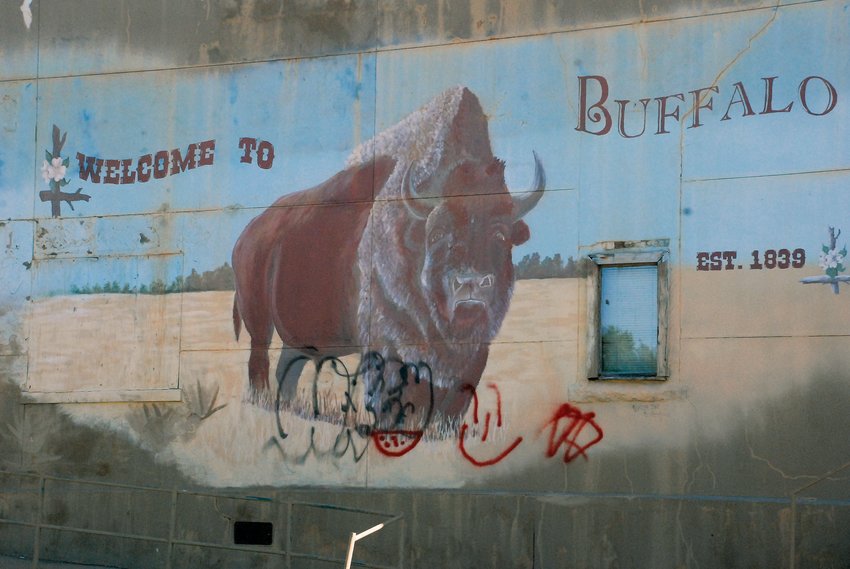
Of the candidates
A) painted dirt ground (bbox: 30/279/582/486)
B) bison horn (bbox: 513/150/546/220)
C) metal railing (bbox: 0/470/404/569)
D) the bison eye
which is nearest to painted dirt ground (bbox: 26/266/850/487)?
painted dirt ground (bbox: 30/279/582/486)

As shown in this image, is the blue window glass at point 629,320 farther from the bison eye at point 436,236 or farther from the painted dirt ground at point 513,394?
the bison eye at point 436,236

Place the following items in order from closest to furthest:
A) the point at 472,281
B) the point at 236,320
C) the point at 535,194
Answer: the point at 535,194 < the point at 472,281 < the point at 236,320

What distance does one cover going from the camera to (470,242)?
16266mm

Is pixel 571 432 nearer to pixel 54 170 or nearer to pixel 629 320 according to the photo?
pixel 629 320

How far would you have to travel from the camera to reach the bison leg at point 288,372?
55.2 feet

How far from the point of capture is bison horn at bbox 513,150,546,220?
629 inches

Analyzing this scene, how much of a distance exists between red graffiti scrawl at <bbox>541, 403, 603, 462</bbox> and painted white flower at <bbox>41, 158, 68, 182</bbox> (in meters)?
6.50

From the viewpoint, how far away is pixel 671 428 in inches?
596

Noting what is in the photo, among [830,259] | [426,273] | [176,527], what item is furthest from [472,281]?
[176,527]

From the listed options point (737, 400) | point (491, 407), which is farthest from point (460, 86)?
point (737, 400)

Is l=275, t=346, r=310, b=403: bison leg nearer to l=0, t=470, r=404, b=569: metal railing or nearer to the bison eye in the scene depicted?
l=0, t=470, r=404, b=569: metal railing

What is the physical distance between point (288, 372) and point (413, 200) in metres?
2.29

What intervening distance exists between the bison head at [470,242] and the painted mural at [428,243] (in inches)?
1.0

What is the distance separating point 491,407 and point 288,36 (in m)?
4.71
